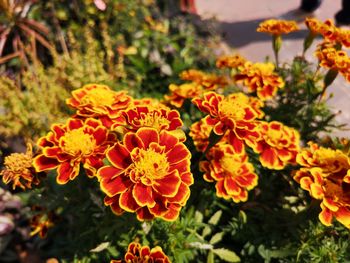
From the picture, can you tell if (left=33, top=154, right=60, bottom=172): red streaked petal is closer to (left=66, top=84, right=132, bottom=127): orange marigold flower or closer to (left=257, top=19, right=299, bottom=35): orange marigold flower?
(left=66, top=84, right=132, bottom=127): orange marigold flower

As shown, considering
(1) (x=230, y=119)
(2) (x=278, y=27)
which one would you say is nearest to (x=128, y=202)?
(1) (x=230, y=119)

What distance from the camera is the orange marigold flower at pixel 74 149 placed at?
1034 millimetres

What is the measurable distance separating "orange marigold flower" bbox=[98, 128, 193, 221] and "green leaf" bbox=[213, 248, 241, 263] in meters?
0.57

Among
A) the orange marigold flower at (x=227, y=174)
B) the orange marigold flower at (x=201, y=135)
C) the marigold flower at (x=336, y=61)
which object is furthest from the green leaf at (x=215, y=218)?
the marigold flower at (x=336, y=61)

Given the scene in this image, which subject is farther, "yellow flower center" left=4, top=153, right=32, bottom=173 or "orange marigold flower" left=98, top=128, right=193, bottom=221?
"yellow flower center" left=4, top=153, right=32, bottom=173

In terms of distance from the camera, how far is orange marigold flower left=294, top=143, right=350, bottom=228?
3.41 feet

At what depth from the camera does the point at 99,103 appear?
120cm

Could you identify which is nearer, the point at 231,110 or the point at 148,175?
the point at 148,175

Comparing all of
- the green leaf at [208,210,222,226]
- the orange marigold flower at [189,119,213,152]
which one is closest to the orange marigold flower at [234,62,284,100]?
the orange marigold flower at [189,119,213,152]

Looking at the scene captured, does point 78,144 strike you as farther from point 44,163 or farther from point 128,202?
point 128,202

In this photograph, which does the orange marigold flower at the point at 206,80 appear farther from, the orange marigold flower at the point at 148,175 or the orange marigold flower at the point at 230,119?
the orange marigold flower at the point at 148,175

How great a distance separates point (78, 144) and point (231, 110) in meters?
0.51

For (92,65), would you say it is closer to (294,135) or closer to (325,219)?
(294,135)

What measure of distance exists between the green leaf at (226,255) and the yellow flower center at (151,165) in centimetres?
62
